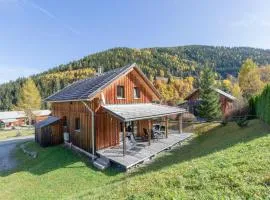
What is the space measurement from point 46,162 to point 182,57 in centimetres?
12850

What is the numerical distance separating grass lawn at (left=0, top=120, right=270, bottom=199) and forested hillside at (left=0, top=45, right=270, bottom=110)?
282 feet

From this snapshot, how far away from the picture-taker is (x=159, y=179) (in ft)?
23.6

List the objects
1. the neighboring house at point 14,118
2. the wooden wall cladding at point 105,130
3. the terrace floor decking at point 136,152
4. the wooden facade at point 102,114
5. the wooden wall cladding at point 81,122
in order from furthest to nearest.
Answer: the neighboring house at point 14,118
the wooden wall cladding at point 81,122
the wooden facade at point 102,114
the wooden wall cladding at point 105,130
the terrace floor decking at point 136,152

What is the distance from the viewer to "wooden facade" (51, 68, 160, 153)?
50.9 ft

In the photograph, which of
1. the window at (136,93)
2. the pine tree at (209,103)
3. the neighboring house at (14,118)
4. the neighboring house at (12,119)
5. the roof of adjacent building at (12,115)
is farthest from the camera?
the roof of adjacent building at (12,115)

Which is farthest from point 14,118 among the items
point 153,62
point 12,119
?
point 153,62

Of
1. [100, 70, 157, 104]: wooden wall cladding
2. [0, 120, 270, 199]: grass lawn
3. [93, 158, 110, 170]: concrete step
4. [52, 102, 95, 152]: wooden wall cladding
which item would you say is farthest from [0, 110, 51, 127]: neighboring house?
[93, 158, 110, 170]: concrete step

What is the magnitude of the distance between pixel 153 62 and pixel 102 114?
108 m

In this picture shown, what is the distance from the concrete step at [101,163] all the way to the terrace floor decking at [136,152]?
0.27m

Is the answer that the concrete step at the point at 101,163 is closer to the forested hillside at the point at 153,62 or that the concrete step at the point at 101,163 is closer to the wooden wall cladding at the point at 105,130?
the wooden wall cladding at the point at 105,130

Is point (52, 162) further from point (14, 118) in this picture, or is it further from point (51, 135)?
point (14, 118)

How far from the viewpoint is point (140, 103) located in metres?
19.9

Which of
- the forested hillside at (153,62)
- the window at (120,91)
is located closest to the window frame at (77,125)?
the window at (120,91)

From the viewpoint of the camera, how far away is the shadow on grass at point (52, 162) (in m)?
13.5
